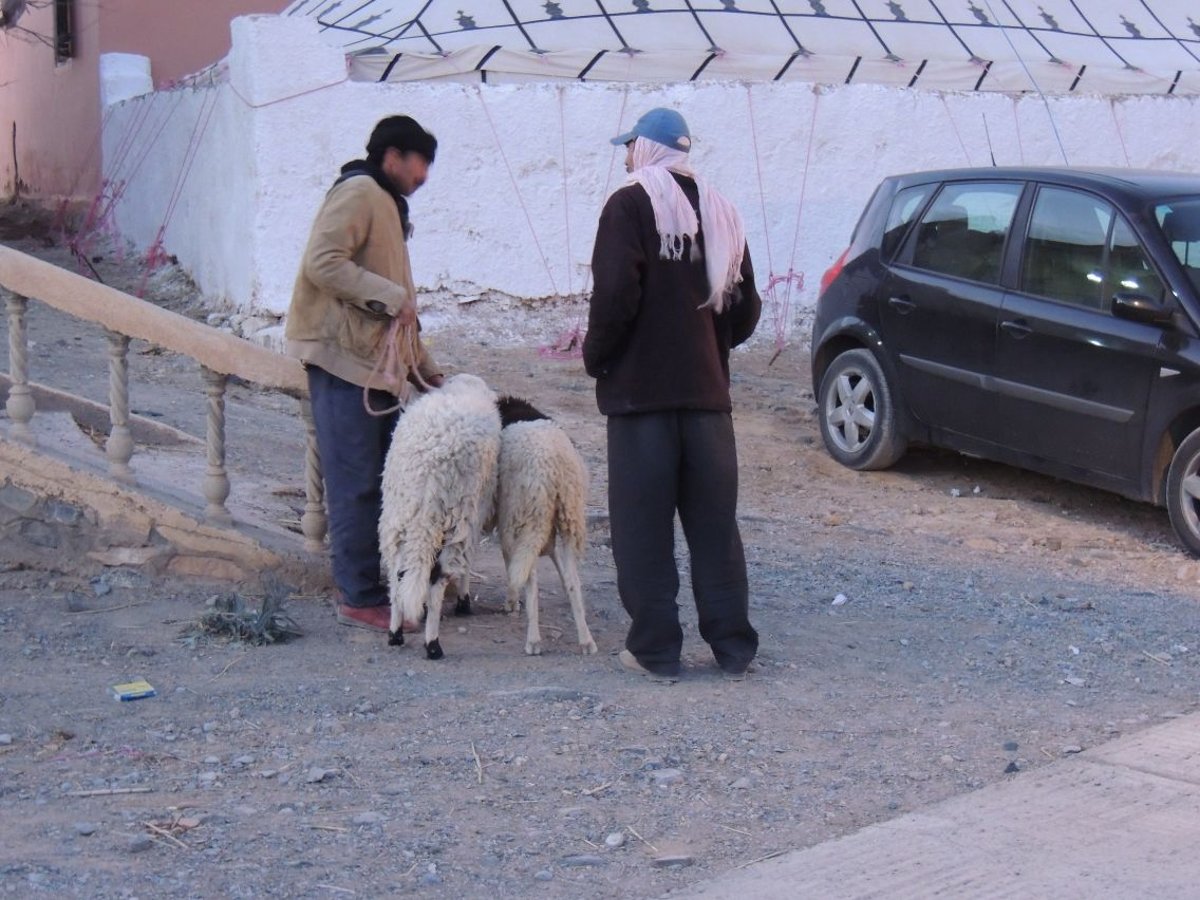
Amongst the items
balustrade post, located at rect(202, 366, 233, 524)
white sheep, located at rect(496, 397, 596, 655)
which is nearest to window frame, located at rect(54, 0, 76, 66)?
balustrade post, located at rect(202, 366, 233, 524)

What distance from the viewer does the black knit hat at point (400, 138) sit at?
523cm

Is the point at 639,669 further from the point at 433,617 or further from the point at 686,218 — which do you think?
the point at 686,218

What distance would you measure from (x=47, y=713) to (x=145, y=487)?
1.46m

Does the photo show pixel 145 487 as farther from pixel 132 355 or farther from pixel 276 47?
pixel 276 47

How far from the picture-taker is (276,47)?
36.8 feet

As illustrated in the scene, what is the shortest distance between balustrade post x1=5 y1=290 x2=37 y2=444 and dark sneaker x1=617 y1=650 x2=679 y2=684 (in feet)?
8.08

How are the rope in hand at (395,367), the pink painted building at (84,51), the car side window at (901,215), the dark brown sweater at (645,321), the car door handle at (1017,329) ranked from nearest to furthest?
the dark brown sweater at (645,321) < the rope in hand at (395,367) < the car door handle at (1017,329) < the car side window at (901,215) < the pink painted building at (84,51)

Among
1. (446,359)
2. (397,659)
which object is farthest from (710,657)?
(446,359)

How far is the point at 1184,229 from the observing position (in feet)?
23.4

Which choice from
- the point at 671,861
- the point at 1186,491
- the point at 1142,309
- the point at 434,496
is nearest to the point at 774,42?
the point at 1142,309

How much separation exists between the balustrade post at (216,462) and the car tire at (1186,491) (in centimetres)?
423

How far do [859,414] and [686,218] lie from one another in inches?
160

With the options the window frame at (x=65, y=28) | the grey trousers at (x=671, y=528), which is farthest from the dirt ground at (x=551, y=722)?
the window frame at (x=65, y=28)

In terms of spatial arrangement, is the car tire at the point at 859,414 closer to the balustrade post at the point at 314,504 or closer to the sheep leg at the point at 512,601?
the sheep leg at the point at 512,601
